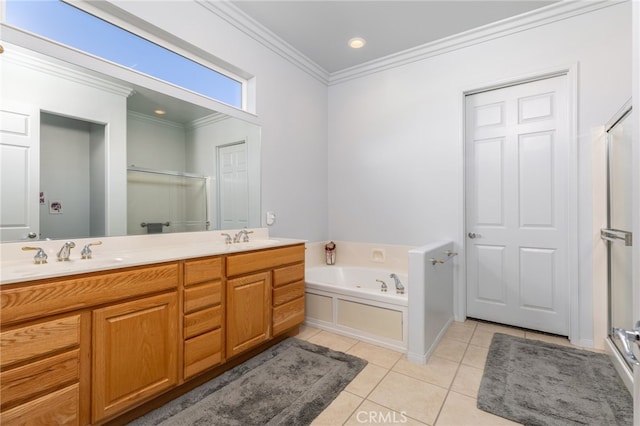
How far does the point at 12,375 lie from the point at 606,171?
3.87 metres

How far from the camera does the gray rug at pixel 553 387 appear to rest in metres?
1.58

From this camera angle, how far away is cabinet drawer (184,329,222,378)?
5.64 feet

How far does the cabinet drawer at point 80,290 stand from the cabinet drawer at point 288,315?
3.13ft

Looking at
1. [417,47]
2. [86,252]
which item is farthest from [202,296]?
[417,47]

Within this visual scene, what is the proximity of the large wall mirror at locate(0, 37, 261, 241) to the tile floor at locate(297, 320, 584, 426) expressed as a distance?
1.64 m

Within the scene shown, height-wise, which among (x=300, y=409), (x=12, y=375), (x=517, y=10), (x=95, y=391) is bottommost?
(x=300, y=409)

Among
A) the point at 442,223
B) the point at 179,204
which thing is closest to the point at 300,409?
the point at 179,204

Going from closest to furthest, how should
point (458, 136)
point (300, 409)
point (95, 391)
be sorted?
point (95, 391)
point (300, 409)
point (458, 136)

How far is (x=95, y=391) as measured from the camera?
1343mm

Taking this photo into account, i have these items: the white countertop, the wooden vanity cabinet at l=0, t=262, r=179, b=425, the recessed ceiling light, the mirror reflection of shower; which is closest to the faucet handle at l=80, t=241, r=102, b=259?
the white countertop

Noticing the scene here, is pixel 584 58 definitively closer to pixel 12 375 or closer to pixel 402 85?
pixel 402 85

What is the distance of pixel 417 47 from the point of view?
3.16 metres

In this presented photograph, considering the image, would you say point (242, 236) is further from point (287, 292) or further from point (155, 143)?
point (155, 143)

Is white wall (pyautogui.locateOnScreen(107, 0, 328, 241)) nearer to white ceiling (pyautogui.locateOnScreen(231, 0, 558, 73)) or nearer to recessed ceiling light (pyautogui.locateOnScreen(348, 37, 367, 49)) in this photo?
white ceiling (pyautogui.locateOnScreen(231, 0, 558, 73))
